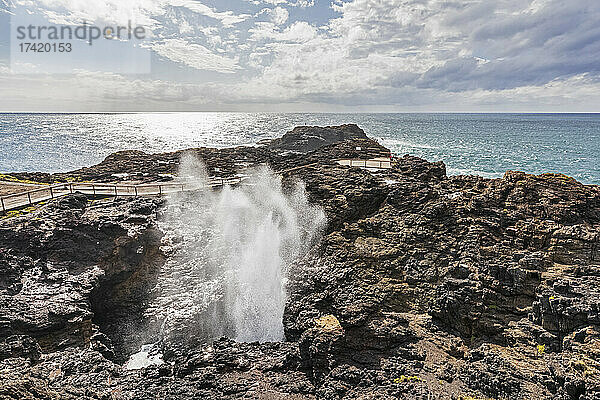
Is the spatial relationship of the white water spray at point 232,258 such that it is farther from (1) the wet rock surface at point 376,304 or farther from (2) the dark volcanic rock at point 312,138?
(2) the dark volcanic rock at point 312,138

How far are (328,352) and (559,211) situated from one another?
11.5m

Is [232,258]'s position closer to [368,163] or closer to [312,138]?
[368,163]

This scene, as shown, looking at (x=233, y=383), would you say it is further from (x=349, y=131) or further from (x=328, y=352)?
(x=349, y=131)

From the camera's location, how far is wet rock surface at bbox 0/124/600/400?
10867 mm

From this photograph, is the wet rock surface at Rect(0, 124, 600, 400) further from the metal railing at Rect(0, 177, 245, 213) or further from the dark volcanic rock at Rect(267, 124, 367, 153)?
the dark volcanic rock at Rect(267, 124, 367, 153)

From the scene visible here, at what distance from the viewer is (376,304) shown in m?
13.7

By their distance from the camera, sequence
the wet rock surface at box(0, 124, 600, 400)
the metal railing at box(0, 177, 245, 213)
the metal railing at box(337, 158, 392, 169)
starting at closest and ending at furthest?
the wet rock surface at box(0, 124, 600, 400)
the metal railing at box(0, 177, 245, 213)
the metal railing at box(337, 158, 392, 169)

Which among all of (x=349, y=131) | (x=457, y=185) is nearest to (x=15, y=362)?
(x=457, y=185)

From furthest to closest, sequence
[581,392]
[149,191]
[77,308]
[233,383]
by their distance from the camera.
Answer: [149,191] < [77,308] < [233,383] < [581,392]

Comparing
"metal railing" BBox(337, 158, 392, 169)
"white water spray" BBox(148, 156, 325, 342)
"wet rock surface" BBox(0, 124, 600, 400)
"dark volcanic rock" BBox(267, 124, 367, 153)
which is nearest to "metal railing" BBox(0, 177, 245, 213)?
"white water spray" BBox(148, 156, 325, 342)

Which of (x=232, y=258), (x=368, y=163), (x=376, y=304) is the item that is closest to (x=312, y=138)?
(x=368, y=163)

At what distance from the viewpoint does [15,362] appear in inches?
455

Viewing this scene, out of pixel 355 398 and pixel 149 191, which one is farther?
pixel 149 191

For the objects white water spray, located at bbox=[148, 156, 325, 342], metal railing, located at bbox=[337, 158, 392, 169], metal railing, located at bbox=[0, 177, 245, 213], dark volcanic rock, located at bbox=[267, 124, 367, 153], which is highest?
dark volcanic rock, located at bbox=[267, 124, 367, 153]
